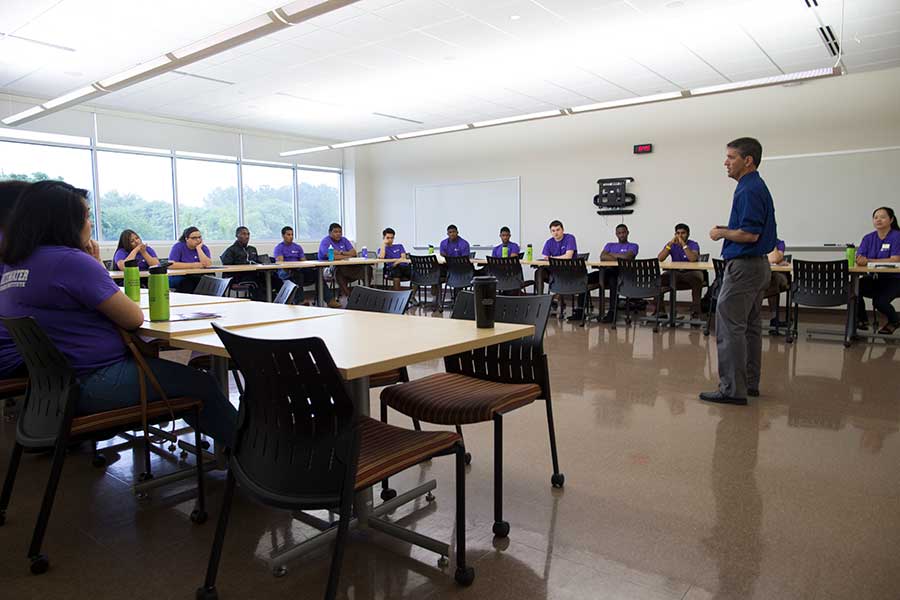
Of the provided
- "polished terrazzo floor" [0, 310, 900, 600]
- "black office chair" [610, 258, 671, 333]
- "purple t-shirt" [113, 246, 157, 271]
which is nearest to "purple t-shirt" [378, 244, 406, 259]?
"purple t-shirt" [113, 246, 157, 271]

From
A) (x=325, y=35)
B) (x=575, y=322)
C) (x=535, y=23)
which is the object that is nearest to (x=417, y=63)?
(x=325, y=35)

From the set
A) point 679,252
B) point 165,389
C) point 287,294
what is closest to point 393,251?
point 679,252

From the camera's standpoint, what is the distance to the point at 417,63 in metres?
6.38

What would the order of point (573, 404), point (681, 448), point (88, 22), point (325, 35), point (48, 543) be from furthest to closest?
1. point (325, 35)
2. point (88, 22)
3. point (573, 404)
4. point (681, 448)
5. point (48, 543)

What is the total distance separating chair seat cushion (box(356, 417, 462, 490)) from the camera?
1514 mm

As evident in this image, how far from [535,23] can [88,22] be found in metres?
3.79

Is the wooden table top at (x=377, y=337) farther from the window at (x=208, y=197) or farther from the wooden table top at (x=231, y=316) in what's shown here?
the window at (x=208, y=197)

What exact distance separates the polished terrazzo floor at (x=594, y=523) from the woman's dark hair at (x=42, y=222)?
977 mm

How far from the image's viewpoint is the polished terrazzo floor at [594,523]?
5.76 ft

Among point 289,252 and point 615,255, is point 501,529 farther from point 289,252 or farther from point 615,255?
point 289,252

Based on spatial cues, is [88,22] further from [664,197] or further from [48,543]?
[664,197]

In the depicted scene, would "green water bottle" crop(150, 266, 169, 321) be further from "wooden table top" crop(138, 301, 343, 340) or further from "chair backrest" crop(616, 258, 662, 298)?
"chair backrest" crop(616, 258, 662, 298)

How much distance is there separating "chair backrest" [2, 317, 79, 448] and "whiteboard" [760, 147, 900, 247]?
8.23m

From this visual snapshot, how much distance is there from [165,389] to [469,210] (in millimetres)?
8901
